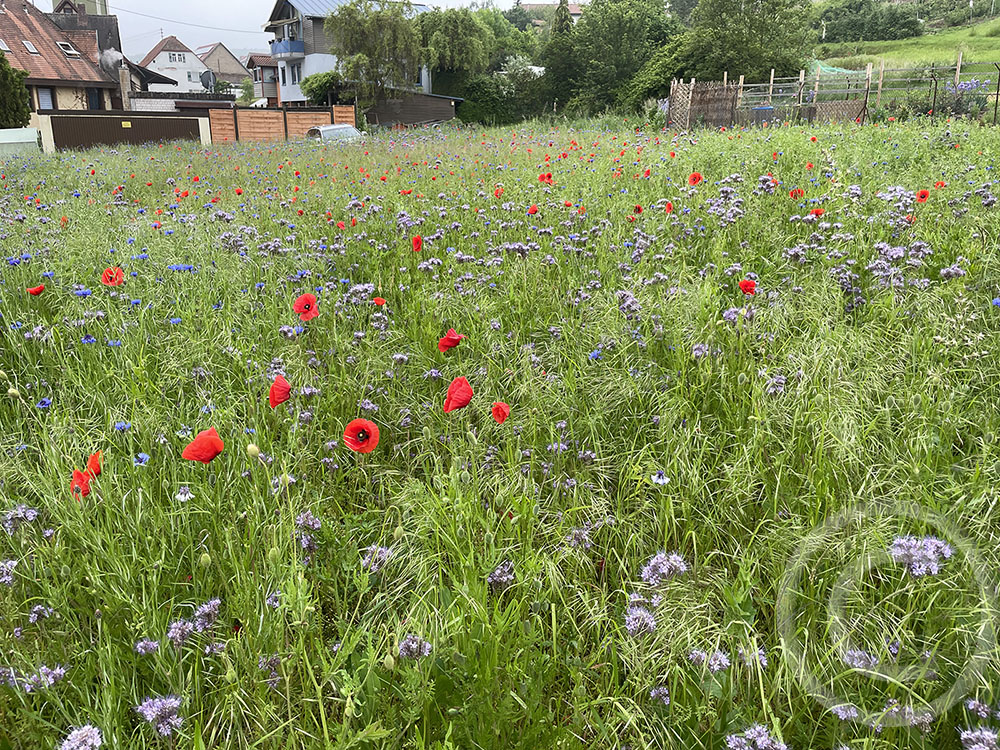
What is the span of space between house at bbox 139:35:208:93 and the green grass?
6934cm

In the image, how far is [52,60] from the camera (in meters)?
39.5

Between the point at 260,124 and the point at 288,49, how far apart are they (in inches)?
1121

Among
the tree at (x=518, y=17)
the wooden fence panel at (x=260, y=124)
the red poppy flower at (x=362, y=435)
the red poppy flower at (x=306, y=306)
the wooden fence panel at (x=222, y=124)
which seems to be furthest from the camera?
the tree at (x=518, y=17)

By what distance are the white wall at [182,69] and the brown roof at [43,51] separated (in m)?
37.8

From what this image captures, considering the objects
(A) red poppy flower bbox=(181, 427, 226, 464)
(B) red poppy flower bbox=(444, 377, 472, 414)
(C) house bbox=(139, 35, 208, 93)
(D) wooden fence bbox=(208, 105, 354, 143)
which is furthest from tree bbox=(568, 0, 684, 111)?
(C) house bbox=(139, 35, 208, 93)

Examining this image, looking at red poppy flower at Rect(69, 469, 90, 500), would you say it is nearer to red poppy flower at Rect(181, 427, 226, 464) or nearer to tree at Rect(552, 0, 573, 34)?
red poppy flower at Rect(181, 427, 226, 464)

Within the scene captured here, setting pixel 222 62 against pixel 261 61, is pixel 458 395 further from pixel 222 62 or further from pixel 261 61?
pixel 222 62

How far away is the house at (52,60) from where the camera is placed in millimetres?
37656

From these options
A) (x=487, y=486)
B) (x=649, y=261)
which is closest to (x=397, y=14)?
(x=649, y=261)

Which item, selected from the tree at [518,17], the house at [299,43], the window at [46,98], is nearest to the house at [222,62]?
the house at [299,43]

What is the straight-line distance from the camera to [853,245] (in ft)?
12.9

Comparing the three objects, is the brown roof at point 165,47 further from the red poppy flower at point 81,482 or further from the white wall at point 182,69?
the red poppy flower at point 81,482

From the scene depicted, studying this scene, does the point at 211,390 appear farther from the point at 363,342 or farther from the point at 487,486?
the point at 487,486

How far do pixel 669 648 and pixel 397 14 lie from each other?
3731cm
